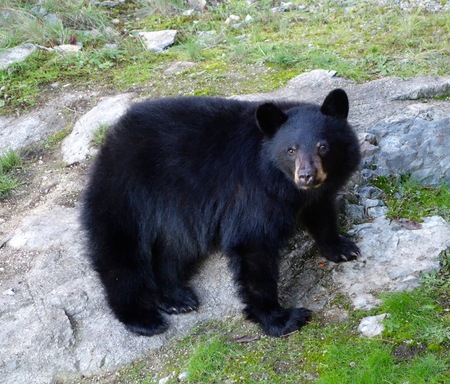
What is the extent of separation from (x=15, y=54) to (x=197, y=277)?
5.37m

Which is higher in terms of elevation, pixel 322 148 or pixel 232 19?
pixel 322 148

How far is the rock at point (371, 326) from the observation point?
14.8 ft

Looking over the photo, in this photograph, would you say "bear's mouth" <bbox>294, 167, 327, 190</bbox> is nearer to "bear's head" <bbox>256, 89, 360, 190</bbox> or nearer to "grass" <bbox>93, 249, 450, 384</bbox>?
"bear's head" <bbox>256, 89, 360, 190</bbox>

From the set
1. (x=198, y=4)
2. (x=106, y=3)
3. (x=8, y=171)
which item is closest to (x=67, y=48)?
(x=106, y=3)

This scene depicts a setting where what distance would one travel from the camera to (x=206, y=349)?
15.5 ft

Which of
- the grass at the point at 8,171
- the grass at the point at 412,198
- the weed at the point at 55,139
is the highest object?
the grass at the point at 412,198

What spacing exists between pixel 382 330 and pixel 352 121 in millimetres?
2853

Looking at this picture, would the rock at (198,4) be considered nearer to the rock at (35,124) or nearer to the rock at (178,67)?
the rock at (178,67)

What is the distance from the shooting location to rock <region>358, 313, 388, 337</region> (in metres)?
4.51

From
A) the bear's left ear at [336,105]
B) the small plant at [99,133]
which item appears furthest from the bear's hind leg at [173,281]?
the small plant at [99,133]

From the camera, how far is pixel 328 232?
5414 millimetres

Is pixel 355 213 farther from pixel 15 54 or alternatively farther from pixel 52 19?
pixel 52 19

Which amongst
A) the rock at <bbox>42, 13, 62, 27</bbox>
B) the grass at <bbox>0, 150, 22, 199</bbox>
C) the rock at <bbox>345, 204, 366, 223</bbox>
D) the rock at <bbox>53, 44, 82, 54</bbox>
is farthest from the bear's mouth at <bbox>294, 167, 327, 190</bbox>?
the rock at <bbox>42, 13, 62, 27</bbox>

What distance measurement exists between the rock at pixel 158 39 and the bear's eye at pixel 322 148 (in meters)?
5.45
